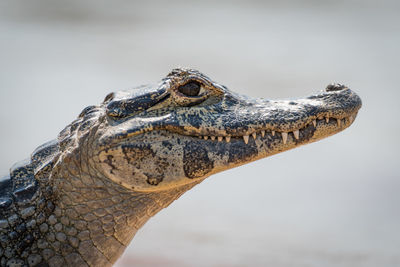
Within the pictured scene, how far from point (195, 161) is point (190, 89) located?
26 centimetres

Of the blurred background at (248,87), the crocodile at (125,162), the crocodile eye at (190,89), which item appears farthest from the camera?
the blurred background at (248,87)

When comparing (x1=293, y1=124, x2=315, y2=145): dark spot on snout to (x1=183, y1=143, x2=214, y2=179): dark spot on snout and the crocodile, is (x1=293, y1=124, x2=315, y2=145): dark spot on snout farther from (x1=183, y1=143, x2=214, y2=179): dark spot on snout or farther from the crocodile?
(x1=183, y1=143, x2=214, y2=179): dark spot on snout

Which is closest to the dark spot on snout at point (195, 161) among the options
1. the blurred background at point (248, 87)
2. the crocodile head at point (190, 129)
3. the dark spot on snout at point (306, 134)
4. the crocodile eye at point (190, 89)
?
the crocodile head at point (190, 129)

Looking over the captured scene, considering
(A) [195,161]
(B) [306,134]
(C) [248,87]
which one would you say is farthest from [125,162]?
(C) [248,87]

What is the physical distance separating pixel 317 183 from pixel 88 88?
312 cm

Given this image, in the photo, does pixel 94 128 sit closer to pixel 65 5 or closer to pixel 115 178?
pixel 115 178

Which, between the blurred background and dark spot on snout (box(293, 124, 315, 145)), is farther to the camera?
the blurred background

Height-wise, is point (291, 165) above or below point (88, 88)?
below

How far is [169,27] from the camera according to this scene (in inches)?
266

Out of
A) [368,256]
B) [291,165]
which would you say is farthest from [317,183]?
[368,256]

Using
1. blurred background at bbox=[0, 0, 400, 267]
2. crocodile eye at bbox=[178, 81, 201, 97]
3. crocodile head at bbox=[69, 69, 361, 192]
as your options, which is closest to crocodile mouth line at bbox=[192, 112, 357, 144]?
crocodile head at bbox=[69, 69, 361, 192]

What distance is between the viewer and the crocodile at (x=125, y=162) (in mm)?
1442

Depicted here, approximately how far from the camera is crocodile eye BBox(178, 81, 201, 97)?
155 cm

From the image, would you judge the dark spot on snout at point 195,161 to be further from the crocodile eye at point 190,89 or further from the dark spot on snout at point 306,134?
the dark spot on snout at point 306,134
